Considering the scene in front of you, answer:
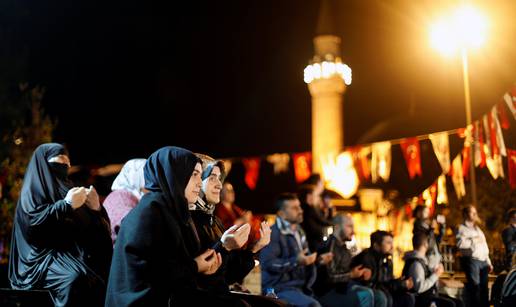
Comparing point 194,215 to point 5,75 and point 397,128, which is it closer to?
point 5,75

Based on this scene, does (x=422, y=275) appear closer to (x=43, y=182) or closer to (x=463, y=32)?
(x=43, y=182)

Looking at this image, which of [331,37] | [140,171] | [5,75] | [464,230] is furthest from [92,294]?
[331,37]

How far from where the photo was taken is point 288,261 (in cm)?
732

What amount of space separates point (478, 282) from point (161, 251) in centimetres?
623

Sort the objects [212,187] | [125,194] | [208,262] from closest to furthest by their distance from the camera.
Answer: [208,262]
[212,187]
[125,194]

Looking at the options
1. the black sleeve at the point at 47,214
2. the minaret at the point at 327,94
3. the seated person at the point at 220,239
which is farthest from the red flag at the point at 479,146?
the minaret at the point at 327,94

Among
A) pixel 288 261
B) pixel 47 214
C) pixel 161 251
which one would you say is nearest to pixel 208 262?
pixel 161 251

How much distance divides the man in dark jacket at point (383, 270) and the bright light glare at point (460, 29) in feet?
18.2

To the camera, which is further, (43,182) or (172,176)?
(43,182)

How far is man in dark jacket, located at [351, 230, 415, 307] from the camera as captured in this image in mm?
8242

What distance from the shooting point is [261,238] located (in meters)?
4.82

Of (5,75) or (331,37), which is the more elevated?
(331,37)

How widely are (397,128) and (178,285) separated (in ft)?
142

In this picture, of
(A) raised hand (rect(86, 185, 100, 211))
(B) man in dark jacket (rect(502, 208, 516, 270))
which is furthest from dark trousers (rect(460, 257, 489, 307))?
(A) raised hand (rect(86, 185, 100, 211))
